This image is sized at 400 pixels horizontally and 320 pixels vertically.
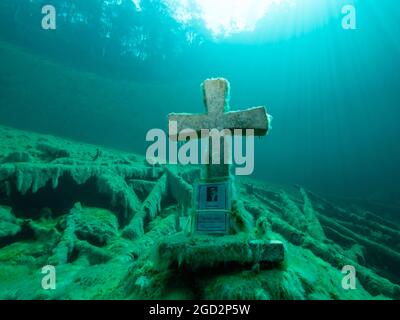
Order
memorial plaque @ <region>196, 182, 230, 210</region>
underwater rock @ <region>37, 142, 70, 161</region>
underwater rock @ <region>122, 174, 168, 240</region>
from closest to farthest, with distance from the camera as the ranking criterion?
memorial plaque @ <region>196, 182, 230, 210</region>, underwater rock @ <region>122, 174, 168, 240</region>, underwater rock @ <region>37, 142, 70, 161</region>

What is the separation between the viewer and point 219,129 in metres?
4.72

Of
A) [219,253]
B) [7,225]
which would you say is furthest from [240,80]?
[219,253]

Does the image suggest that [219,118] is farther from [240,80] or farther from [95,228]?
[240,80]

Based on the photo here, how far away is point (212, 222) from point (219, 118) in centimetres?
177

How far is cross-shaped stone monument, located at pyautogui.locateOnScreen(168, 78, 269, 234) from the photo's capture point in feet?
13.4

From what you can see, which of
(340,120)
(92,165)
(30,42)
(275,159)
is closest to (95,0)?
(30,42)

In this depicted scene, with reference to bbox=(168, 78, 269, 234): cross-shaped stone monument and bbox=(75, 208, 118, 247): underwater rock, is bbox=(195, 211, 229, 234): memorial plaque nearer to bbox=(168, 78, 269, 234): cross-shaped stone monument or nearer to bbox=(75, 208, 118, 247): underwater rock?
bbox=(168, 78, 269, 234): cross-shaped stone monument

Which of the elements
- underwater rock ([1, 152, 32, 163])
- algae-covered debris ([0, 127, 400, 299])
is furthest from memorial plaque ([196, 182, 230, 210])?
underwater rock ([1, 152, 32, 163])

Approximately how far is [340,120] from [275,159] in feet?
57.6

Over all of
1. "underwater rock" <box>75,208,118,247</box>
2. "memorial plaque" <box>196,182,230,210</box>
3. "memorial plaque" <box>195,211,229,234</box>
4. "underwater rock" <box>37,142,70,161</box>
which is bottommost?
"underwater rock" <box>75,208,118,247</box>

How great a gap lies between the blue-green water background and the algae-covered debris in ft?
63.4

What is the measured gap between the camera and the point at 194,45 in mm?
37031

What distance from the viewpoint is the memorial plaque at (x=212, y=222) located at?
3986 mm

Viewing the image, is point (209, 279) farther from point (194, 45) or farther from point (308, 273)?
point (194, 45)
